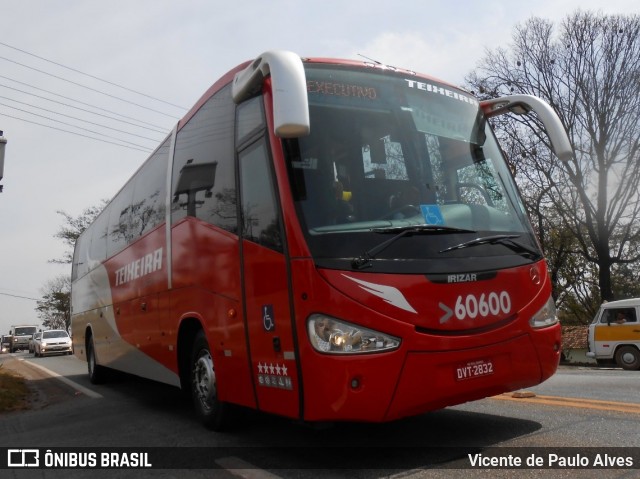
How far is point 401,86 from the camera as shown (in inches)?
205

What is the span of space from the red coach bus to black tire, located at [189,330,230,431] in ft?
0.07

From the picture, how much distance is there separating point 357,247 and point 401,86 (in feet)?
5.62

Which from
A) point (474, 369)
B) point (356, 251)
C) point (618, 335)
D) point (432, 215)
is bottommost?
point (618, 335)

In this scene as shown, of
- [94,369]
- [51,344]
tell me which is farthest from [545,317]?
[51,344]

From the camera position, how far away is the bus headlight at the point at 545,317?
4766 mm

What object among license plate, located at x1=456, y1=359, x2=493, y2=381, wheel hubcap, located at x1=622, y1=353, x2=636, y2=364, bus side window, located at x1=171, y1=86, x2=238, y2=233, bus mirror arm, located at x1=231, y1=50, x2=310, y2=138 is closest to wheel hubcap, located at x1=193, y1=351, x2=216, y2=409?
bus side window, located at x1=171, y1=86, x2=238, y2=233

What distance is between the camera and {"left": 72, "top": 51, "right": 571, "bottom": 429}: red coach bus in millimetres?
4117

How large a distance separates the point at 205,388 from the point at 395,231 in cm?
292

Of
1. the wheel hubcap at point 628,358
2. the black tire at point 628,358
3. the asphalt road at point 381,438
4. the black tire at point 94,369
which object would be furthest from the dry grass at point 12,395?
the wheel hubcap at point 628,358

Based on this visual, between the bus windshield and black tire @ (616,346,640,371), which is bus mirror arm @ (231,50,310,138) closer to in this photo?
the bus windshield

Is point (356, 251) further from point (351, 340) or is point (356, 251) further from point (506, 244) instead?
point (506, 244)

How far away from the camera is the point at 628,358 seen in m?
19.1

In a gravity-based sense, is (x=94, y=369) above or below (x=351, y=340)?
below

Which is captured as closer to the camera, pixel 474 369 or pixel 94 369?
pixel 474 369
